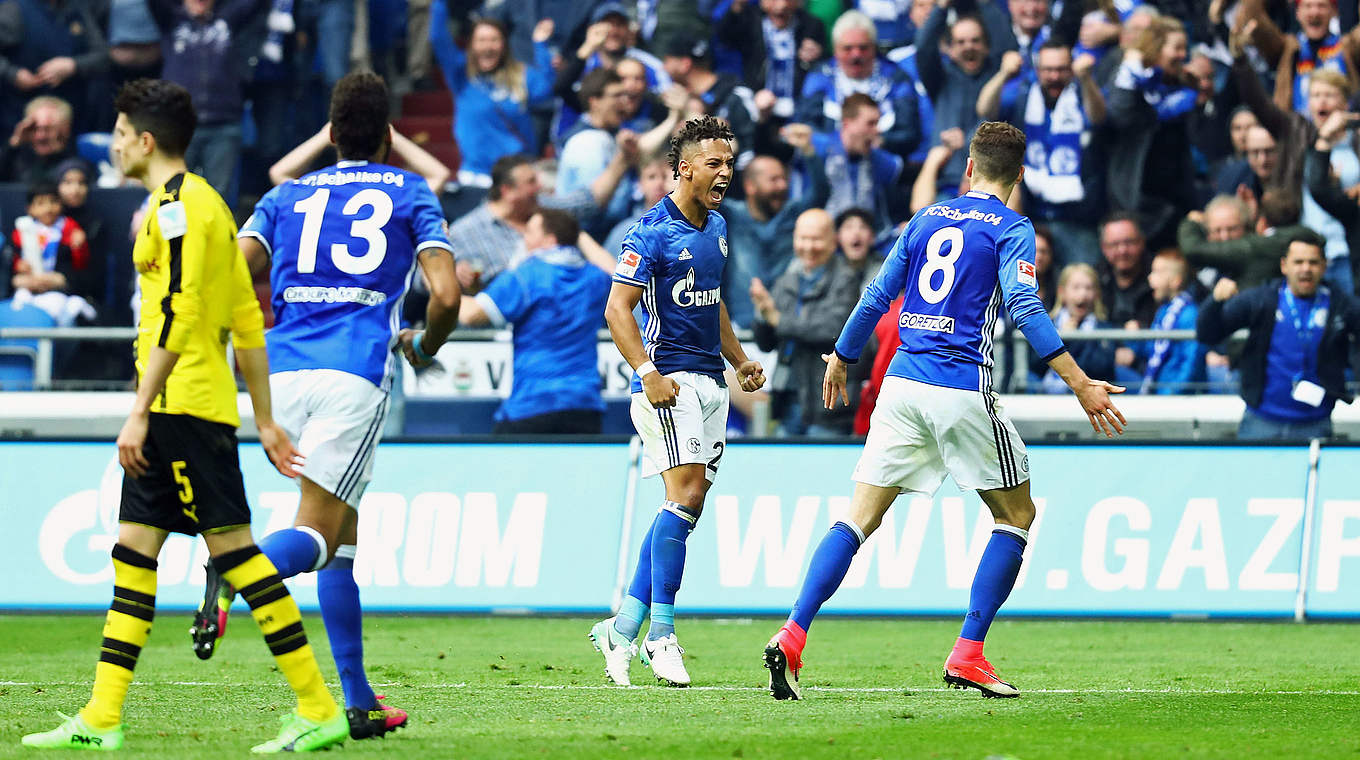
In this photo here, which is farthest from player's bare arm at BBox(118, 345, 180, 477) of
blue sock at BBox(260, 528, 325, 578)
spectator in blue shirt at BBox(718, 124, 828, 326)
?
spectator in blue shirt at BBox(718, 124, 828, 326)

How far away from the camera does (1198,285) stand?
14.6 m

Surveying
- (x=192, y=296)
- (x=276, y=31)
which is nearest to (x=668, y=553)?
(x=192, y=296)

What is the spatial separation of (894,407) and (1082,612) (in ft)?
15.2

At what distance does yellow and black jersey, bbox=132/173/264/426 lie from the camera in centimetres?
548

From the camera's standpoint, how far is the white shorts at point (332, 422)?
6.06 metres

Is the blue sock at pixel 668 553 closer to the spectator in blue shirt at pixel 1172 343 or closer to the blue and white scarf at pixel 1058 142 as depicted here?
the spectator in blue shirt at pixel 1172 343

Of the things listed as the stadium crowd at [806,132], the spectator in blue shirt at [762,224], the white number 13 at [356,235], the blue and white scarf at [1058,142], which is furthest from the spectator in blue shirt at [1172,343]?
the white number 13 at [356,235]

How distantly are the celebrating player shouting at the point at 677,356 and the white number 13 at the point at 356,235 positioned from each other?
173cm

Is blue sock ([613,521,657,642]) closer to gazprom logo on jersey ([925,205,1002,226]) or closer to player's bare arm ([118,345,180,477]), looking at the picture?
gazprom logo on jersey ([925,205,1002,226])

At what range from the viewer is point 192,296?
547 centimetres

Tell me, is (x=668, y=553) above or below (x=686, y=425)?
below

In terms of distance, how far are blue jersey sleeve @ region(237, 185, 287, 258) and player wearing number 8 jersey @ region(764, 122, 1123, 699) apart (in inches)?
101

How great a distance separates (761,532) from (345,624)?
587cm

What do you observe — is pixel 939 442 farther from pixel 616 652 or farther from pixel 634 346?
pixel 616 652
